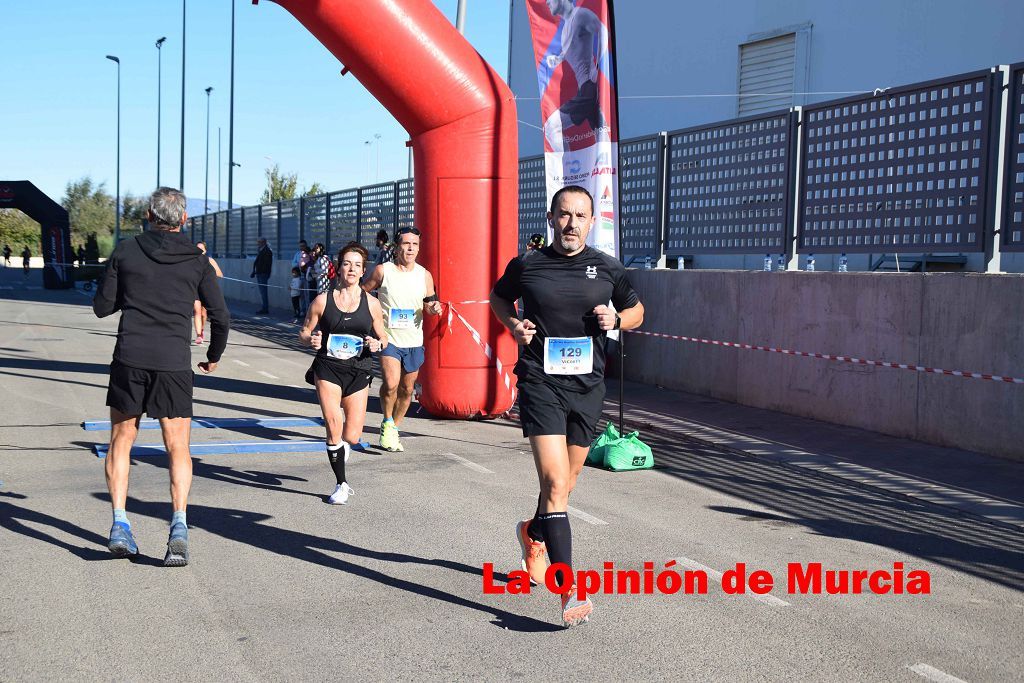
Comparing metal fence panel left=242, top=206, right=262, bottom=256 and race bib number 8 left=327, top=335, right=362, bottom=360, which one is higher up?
metal fence panel left=242, top=206, right=262, bottom=256

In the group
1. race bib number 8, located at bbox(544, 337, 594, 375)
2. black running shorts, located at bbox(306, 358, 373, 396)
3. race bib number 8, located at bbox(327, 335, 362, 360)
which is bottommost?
black running shorts, located at bbox(306, 358, 373, 396)

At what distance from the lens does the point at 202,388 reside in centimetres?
1342

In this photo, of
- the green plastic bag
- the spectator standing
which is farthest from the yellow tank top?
the spectator standing

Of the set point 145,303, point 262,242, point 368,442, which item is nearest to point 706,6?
point 262,242

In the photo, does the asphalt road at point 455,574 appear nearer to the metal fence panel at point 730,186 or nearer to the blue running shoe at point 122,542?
the blue running shoe at point 122,542

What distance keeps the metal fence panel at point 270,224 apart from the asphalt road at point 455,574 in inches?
947

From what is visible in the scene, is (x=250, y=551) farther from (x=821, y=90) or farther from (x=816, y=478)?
(x=821, y=90)

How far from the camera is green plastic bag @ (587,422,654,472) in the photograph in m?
8.41

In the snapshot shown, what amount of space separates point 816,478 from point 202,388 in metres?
8.03

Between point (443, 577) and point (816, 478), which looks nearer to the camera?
point (443, 577)

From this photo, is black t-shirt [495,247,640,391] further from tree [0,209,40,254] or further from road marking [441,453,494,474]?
tree [0,209,40,254]

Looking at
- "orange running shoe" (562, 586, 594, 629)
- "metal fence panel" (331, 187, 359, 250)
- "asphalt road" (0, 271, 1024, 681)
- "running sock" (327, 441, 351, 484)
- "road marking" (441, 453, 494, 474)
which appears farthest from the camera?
"metal fence panel" (331, 187, 359, 250)

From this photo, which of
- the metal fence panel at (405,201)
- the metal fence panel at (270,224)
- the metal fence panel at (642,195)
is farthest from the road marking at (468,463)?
the metal fence panel at (270,224)

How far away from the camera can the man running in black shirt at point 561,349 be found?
15.9 feet
